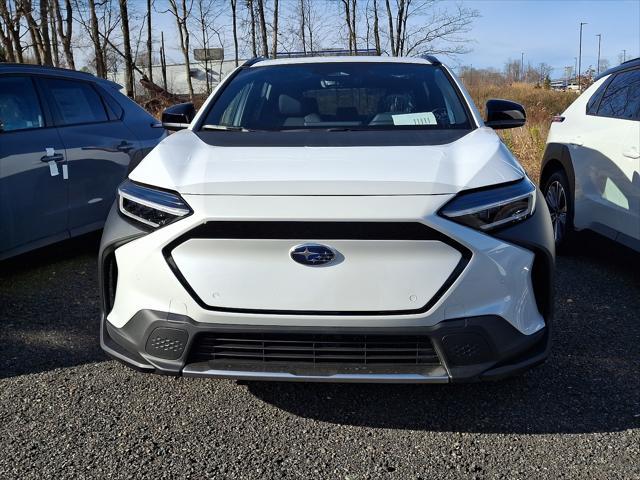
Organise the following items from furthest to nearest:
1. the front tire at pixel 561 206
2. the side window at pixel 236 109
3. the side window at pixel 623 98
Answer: the front tire at pixel 561 206 < the side window at pixel 623 98 < the side window at pixel 236 109

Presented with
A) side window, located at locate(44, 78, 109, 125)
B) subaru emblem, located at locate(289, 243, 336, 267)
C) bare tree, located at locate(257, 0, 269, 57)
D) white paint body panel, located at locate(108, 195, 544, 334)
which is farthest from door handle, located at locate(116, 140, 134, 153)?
bare tree, located at locate(257, 0, 269, 57)

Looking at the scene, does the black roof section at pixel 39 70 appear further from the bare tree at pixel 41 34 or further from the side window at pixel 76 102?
the bare tree at pixel 41 34

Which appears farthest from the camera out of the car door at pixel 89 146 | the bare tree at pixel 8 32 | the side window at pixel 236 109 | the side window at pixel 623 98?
the bare tree at pixel 8 32

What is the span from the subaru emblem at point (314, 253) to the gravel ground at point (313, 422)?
2.55 feet

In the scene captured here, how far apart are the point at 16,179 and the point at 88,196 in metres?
0.81

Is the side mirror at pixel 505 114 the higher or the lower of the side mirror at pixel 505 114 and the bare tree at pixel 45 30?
the lower

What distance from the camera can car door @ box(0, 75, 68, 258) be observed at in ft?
14.1

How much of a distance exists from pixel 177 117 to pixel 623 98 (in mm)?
3216

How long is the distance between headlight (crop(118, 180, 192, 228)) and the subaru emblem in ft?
1.43

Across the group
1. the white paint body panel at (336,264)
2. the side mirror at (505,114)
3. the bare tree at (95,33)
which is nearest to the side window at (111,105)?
the side mirror at (505,114)

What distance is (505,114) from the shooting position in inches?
147

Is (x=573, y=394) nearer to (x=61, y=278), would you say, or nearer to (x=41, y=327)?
(x=41, y=327)

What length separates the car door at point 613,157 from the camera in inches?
160

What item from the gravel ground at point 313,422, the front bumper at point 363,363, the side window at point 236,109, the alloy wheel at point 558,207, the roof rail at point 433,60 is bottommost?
the gravel ground at point 313,422
